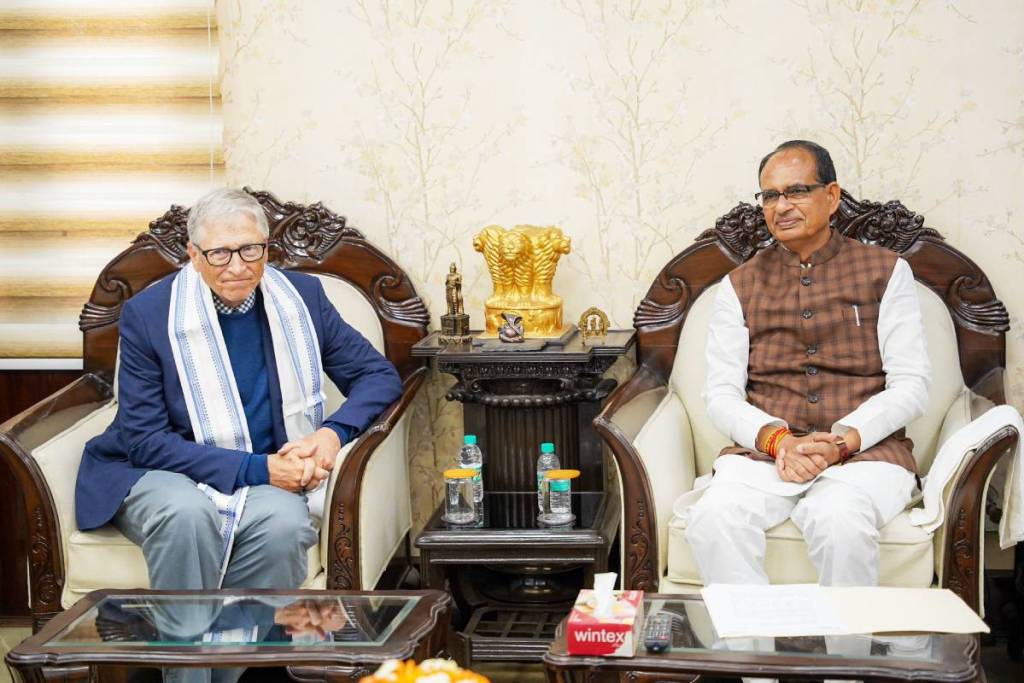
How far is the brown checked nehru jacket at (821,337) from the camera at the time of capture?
3117 millimetres

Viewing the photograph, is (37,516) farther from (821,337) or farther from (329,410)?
(821,337)

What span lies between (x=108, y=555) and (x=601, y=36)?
195 cm

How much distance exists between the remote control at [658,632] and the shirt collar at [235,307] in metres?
1.46

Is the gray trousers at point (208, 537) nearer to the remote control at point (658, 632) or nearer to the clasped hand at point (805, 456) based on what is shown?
the remote control at point (658, 632)

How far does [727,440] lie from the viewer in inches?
134

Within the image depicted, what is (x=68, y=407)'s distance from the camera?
3436 millimetres

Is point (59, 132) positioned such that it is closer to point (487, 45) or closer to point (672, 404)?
point (487, 45)

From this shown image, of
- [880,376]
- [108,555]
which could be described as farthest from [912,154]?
[108,555]

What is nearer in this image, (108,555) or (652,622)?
(652,622)

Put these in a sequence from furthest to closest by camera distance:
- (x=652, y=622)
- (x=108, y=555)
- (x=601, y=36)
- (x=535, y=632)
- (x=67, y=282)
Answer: (x=67, y=282)
(x=601, y=36)
(x=535, y=632)
(x=108, y=555)
(x=652, y=622)

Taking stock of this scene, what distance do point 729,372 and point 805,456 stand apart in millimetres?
336

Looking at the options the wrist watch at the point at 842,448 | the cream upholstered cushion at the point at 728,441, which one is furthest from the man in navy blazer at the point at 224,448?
the wrist watch at the point at 842,448

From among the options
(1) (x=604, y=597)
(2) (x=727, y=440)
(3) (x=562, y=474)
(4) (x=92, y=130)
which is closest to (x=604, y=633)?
(1) (x=604, y=597)

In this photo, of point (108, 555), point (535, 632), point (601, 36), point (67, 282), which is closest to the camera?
point (108, 555)
